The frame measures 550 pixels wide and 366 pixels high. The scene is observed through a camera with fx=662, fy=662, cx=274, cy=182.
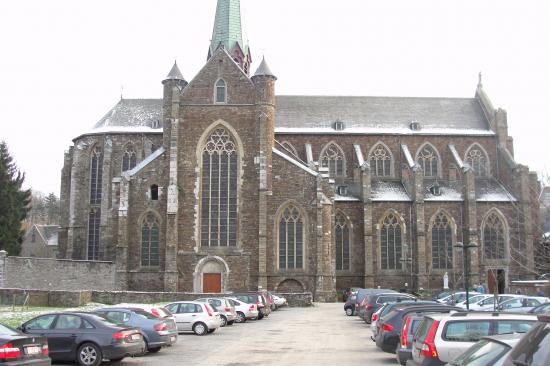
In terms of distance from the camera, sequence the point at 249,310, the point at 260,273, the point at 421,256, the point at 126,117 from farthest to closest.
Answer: the point at 126,117, the point at 421,256, the point at 260,273, the point at 249,310

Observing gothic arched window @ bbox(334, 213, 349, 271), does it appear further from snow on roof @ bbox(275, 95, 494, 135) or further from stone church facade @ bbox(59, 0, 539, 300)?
snow on roof @ bbox(275, 95, 494, 135)

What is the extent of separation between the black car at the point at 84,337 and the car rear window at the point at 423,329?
6.96m

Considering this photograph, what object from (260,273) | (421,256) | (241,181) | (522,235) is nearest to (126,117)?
(241,181)

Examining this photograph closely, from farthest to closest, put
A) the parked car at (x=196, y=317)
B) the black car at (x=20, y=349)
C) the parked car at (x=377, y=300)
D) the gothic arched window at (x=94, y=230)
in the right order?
the gothic arched window at (x=94, y=230)
the parked car at (x=377, y=300)
the parked car at (x=196, y=317)
the black car at (x=20, y=349)

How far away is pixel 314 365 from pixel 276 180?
2881 centimetres

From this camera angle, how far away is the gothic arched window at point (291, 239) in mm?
43656

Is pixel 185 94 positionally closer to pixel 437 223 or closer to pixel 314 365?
pixel 437 223

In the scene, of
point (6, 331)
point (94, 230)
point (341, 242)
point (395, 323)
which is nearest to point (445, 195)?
point (341, 242)

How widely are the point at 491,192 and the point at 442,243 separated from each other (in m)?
6.23

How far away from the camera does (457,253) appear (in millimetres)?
49719

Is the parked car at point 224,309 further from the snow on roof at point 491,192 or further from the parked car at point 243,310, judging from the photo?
the snow on roof at point 491,192

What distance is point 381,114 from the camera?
56969mm

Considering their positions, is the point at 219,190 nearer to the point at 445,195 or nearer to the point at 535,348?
the point at 445,195

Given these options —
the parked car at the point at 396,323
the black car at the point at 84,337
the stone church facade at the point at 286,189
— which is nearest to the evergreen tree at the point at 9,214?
the stone church facade at the point at 286,189
